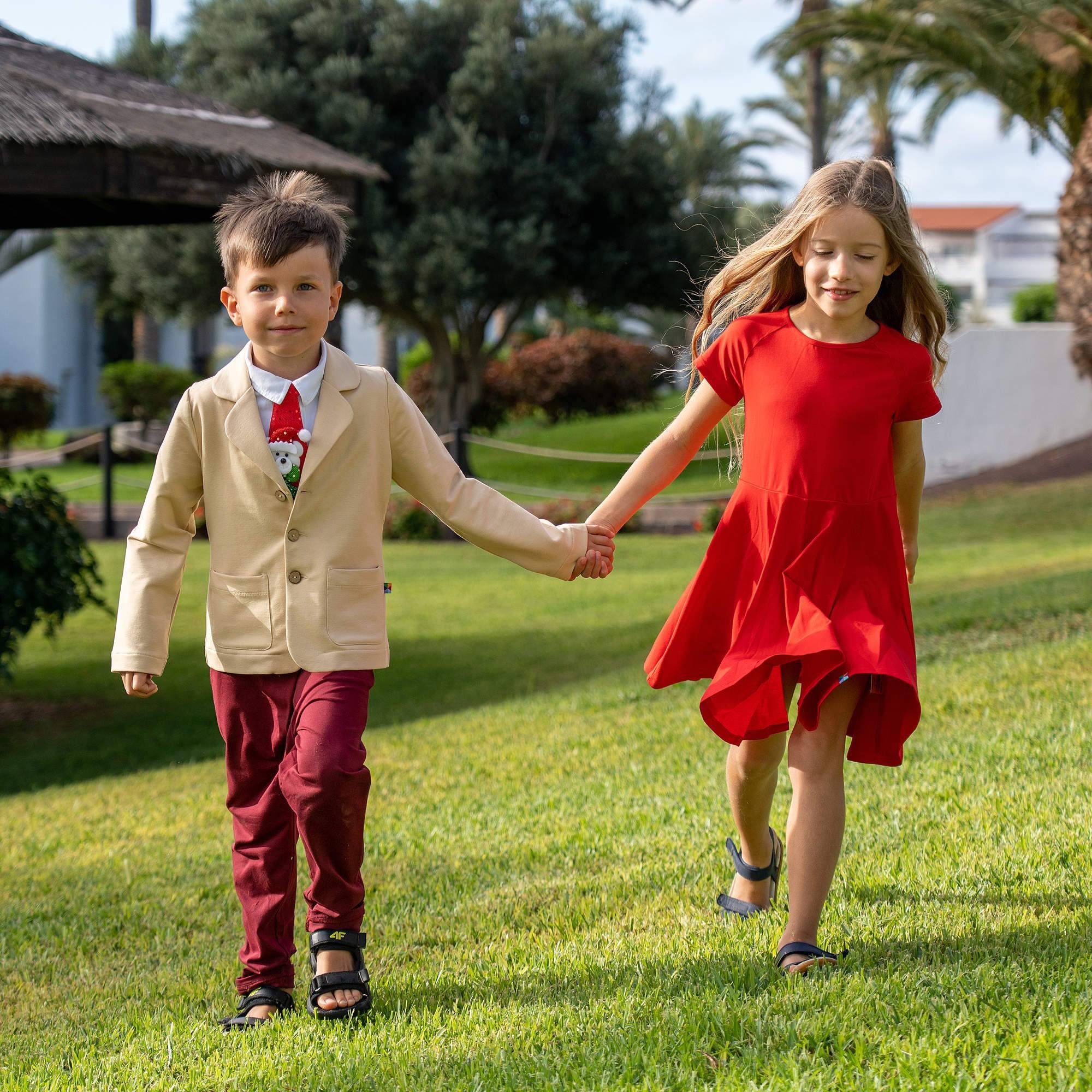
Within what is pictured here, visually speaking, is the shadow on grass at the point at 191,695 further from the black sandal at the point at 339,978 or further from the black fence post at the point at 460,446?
the black fence post at the point at 460,446

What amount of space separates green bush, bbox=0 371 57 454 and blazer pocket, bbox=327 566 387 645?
70.4 ft

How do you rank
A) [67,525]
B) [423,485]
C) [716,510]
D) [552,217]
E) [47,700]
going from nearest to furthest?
[423,485], [67,525], [47,700], [716,510], [552,217]

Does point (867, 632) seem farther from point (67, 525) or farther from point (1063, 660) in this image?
point (67, 525)

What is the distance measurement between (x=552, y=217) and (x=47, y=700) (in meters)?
13.0

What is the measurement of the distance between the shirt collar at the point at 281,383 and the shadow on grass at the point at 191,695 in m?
4.74

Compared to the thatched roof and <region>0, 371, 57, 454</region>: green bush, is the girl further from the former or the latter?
<region>0, 371, 57, 454</region>: green bush

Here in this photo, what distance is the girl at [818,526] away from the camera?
Answer: 288 cm

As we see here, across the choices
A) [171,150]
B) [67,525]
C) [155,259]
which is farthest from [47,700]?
[155,259]

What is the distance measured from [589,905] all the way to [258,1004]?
0.99m

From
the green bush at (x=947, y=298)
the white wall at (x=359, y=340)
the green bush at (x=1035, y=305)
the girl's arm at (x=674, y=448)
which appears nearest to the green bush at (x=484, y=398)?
the green bush at (x=1035, y=305)

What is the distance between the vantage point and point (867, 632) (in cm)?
286

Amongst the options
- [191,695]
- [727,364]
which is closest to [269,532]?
[727,364]

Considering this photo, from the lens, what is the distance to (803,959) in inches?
111

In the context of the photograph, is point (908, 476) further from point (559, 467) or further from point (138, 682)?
point (559, 467)
